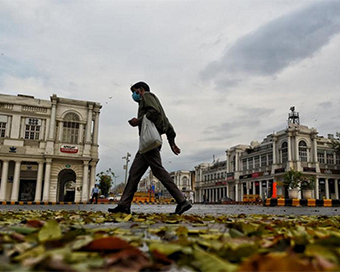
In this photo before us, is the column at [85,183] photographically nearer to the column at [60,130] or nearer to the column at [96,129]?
the column at [96,129]

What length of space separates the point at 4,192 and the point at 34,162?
11.9ft

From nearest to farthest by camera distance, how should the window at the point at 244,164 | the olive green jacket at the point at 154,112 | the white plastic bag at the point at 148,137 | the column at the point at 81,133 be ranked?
the white plastic bag at the point at 148,137
the olive green jacket at the point at 154,112
the column at the point at 81,133
the window at the point at 244,164

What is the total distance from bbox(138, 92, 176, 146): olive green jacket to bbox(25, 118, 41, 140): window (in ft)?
93.4

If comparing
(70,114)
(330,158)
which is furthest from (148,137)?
(330,158)

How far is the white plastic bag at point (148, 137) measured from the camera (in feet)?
14.8

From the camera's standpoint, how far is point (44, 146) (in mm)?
30531

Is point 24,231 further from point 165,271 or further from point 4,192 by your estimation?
point 4,192

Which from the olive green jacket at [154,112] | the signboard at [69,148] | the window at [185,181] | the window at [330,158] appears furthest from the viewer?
the window at [185,181]

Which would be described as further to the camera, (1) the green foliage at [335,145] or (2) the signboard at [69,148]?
(1) the green foliage at [335,145]

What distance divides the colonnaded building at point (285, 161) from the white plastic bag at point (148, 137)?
1581 inches

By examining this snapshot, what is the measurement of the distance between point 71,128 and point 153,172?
28.6 metres

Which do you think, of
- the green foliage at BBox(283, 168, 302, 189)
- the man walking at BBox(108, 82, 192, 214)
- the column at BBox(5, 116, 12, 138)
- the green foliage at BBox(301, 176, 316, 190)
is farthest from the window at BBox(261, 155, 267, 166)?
the man walking at BBox(108, 82, 192, 214)

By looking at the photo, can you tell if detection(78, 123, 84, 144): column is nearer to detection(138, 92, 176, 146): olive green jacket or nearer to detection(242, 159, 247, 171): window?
Answer: detection(138, 92, 176, 146): olive green jacket

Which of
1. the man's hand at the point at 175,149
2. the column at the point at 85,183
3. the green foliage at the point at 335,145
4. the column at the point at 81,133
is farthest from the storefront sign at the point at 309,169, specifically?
the man's hand at the point at 175,149
